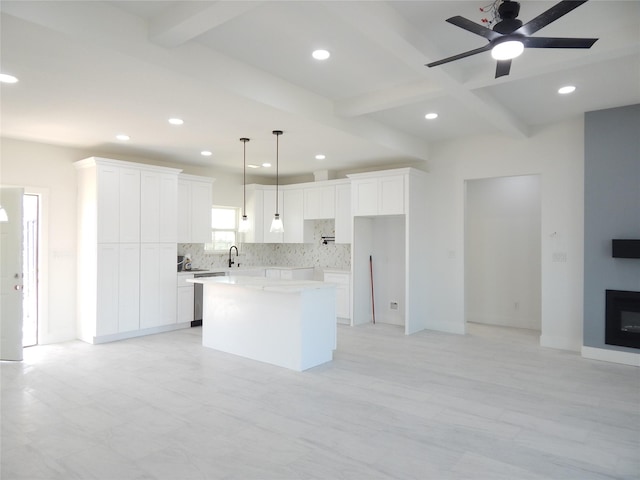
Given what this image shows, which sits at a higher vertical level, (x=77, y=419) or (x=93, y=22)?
(x=93, y=22)

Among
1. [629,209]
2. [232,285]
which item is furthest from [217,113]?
[629,209]

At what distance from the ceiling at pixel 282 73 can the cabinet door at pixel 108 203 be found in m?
0.44

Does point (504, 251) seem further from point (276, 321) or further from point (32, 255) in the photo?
point (32, 255)

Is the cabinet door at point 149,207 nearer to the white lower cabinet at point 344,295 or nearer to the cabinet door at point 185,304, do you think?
the cabinet door at point 185,304

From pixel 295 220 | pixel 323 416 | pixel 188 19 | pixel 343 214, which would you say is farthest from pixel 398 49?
pixel 295 220

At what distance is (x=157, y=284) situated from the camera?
247 inches

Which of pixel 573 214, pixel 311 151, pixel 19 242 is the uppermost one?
pixel 311 151

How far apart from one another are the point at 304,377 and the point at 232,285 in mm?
1406

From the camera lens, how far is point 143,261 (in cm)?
611

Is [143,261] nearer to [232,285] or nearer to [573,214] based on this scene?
[232,285]

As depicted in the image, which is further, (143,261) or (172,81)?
(143,261)

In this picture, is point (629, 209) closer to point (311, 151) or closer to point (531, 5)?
point (531, 5)

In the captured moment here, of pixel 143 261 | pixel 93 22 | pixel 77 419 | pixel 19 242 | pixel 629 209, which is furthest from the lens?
pixel 143 261

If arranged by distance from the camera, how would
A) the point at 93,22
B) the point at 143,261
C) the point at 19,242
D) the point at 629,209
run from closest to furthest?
the point at 93,22
the point at 629,209
the point at 19,242
the point at 143,261
